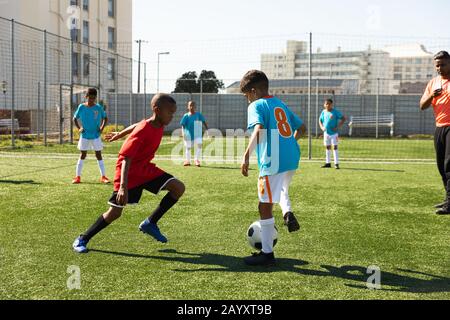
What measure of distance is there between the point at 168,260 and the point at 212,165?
959 cm

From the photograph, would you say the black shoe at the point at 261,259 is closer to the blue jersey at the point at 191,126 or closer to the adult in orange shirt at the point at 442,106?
the adult in orange shirt at the point at 442,106

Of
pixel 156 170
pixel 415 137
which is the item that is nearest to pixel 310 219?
pixel 156 170

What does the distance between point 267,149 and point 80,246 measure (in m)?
2.17

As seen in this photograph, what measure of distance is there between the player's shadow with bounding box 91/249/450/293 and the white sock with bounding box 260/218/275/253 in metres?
0.19

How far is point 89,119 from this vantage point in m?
10.5

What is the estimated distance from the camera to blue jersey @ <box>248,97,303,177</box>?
178 inches

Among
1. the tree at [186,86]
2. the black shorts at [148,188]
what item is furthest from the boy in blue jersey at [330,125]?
the tree at [186,86]

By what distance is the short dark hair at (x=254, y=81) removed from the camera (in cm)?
467

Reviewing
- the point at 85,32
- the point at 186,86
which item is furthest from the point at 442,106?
the point at 85,32

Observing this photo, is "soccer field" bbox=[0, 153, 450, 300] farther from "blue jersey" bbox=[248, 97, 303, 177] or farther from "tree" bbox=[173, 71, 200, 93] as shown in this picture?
"tree" bbox=[173, 71, 200, 93]

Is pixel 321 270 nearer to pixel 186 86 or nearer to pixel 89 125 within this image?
pixel 89 125

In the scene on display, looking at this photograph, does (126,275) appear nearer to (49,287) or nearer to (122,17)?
(49,287)
